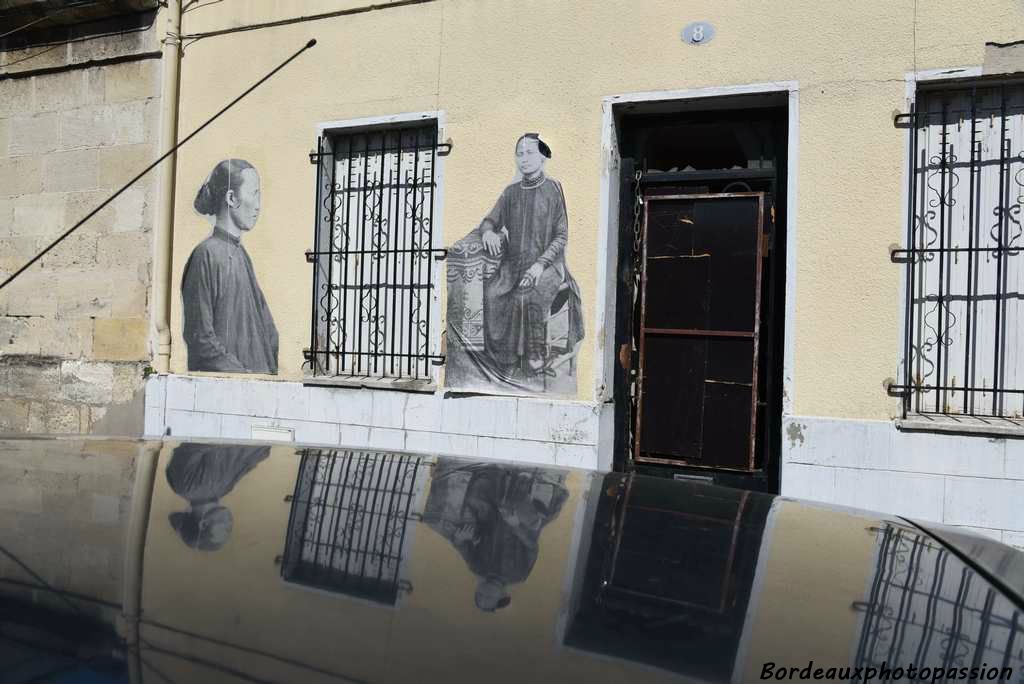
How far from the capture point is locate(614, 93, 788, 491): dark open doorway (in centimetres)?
513

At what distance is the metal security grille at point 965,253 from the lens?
14.9 feet

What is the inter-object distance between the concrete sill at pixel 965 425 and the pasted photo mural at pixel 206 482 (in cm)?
356

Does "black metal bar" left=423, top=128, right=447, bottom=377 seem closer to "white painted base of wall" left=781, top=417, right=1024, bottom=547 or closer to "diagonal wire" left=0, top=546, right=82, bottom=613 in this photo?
"white painted base of wall" left=781, top=417, right=1024, bottom=547

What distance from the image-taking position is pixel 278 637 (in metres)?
1.08

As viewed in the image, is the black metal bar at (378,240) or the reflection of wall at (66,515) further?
the black metal bar at (378,240)

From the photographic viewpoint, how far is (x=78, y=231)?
6.79m

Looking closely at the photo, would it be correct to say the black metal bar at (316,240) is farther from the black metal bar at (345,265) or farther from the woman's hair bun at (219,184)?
the woman's hair bun at (219,184)

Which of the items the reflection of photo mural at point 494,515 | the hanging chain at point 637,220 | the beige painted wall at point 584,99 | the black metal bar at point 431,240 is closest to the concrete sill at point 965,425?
the beige painted wall at point 584,99

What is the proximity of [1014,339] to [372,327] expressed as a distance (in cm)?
417

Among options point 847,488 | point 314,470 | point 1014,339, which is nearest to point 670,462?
point 847,488

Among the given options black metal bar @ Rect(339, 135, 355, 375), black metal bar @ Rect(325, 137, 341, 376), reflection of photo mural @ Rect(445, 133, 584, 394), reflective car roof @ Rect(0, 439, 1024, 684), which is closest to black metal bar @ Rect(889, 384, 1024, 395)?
reflection of photo mural @ Rect(445, 133, 584, 394)

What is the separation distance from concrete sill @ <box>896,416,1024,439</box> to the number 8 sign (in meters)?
2.57

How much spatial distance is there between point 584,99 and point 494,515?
3980mm

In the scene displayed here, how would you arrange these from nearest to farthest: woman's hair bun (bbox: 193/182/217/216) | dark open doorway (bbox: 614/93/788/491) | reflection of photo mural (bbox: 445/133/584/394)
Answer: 1. dark open doorway (bbox: 614/93/788/491)
2. reflection of photo mural (bbox: 445/133/584/394)
3. woman's hair bun (bbox: 193/182/217/216)
